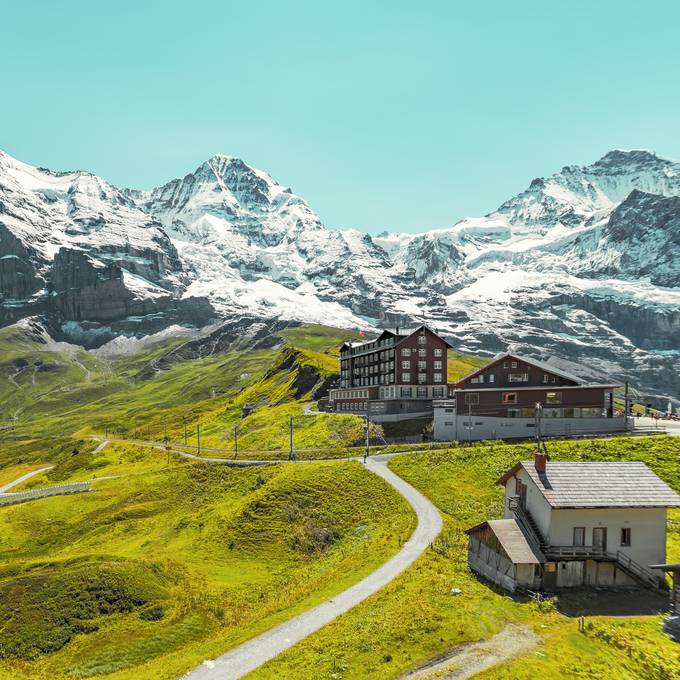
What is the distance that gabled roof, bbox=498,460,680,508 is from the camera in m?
40.7

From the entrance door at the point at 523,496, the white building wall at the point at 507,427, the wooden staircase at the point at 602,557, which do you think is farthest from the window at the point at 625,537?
the white building wall at the point at 507,427

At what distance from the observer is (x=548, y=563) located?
39406 mm

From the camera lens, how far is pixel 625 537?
4119 cm

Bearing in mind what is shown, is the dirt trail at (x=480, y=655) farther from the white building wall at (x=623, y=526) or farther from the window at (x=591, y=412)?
the window at (x=591, y=412)

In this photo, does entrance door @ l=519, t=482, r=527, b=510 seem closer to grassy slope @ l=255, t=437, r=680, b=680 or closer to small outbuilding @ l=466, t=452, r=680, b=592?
small outbuilding @ l=466, t=452, r=680, b=592

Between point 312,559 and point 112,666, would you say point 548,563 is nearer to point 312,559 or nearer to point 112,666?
point 312,559

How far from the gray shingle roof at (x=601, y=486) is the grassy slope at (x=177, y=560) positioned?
50.6ft

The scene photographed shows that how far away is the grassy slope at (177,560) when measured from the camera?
3750 centimetres

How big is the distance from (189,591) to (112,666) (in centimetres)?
1031

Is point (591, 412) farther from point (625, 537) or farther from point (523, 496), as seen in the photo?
point (625, 537)

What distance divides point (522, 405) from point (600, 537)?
49.1 metres

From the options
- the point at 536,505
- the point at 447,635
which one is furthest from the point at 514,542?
the point at 447,635

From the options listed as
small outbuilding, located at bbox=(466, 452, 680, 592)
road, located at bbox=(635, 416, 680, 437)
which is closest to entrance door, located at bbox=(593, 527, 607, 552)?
small outbuilding, located at bbox=(466, 452, 680, 592)

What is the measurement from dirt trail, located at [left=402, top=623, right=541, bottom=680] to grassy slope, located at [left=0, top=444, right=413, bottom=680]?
12454 millimetres
